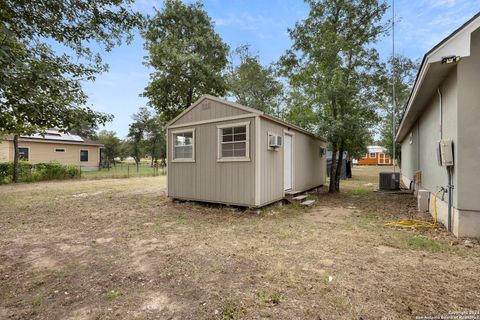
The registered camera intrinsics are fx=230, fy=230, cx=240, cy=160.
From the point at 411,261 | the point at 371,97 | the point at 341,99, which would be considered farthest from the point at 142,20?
the point at 371,97

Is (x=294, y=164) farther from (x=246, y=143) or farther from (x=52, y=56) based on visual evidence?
(x=52, y=56)

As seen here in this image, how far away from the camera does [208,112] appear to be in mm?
6723

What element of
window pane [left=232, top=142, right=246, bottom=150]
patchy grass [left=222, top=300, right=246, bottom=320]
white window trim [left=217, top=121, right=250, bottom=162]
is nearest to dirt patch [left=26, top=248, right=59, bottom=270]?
patchy grass [left=222, top=300, right=246, bottom=320]

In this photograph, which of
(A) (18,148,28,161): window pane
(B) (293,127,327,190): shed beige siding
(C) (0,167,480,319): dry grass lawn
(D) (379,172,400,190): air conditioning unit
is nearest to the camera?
(C) (0,167,480,319): dry grass lawn

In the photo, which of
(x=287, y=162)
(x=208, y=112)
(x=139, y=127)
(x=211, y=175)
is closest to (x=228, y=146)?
(x=211, y=175)

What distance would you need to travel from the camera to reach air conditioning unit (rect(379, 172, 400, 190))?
990 centimetres

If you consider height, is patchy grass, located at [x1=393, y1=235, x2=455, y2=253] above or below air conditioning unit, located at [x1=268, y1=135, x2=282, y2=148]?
below

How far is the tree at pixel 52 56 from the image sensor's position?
8.20ft

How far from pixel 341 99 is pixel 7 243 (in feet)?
33.4

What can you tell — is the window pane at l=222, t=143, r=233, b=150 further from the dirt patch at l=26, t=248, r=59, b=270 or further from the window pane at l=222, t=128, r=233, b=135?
the dirt patch at l=26, t=248, r=59, b=270

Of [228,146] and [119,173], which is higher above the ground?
[228,146]

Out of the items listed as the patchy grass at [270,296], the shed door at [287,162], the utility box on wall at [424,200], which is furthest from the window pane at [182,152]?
the utility box on wall at [424,200]

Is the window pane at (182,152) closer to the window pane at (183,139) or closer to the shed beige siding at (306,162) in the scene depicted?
the window pane at (183,139)

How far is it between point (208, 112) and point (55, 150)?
2063 cm
